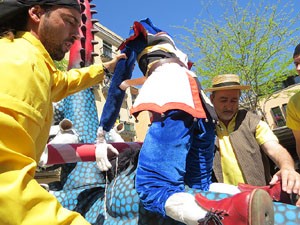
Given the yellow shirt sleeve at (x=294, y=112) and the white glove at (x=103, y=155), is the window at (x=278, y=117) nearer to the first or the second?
the yellow shirt sleeve at (x=294, y=112)

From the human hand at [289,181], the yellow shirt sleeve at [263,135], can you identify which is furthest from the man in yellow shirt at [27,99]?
the yellow shirt sleeve at [263,135]

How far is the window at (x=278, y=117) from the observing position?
22.3 m

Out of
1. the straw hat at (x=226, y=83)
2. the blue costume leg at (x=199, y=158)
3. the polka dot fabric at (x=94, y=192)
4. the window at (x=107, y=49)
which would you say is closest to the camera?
the polka dot fabric at (x=94, y=192)

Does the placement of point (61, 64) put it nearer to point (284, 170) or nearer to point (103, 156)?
point (103, 156)

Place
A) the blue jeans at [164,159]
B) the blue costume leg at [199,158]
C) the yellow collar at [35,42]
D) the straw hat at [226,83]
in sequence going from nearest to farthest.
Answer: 1. the yellow collar at [35,42]
2. the blue jeans at [164,159]
3. the blue costume leg at [199,158]
4. the straw hat at [226,83]

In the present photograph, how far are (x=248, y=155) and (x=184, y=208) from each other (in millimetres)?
1233

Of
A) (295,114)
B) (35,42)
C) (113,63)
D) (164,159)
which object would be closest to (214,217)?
(164,159)

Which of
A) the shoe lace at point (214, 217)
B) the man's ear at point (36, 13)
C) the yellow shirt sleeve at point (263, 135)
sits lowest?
the shoe lace at point (214, 217)

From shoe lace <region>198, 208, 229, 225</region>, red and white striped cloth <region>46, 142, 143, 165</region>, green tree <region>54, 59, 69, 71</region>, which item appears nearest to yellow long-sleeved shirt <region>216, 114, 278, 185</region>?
red and white striped cloth <region>46, 142, 143, 165</region>

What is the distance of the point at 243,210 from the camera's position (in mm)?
1161

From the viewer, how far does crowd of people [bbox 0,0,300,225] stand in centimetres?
73

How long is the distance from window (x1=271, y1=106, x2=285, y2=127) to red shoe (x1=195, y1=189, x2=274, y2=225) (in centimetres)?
2301

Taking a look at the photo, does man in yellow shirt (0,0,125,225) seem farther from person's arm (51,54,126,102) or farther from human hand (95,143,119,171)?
human hand (95,143,119,171)

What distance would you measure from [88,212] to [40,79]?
5.19 ft
